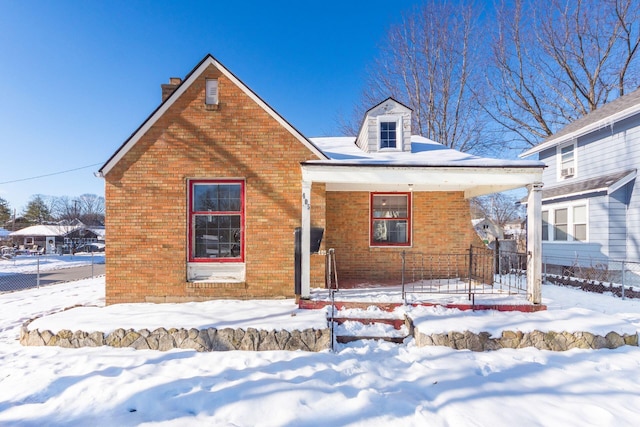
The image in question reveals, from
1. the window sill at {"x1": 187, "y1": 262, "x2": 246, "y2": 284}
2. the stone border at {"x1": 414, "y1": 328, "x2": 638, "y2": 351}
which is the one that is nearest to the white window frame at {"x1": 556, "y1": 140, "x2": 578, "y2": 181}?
the stone border at {"x1": 414, "y1": 328, "x2": 638, "y2": 351}

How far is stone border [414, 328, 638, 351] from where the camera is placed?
488cm

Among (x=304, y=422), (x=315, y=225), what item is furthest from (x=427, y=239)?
(x=304, y=422)

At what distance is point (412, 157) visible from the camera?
807cm

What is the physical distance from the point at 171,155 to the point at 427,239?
294 inches

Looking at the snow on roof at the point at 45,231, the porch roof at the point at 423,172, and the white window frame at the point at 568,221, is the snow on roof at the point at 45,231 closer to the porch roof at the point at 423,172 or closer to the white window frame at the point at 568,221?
the porch roof at the point at 423,172

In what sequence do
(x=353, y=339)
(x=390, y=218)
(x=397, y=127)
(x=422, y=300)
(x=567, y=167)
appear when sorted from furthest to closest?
(x=567, y=167), (x=390, y=218), (x=397, y=127), (x=422, y=300), (x=353, y=339)

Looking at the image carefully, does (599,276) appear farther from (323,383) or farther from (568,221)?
(323,383)

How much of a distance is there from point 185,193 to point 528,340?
746 centimetres

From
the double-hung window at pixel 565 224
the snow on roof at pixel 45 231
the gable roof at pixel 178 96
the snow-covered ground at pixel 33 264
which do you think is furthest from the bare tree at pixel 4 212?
the double-hung window at pixel 565 224

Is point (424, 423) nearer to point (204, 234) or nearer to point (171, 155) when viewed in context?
point (204, 234)

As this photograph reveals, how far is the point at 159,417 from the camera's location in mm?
3244

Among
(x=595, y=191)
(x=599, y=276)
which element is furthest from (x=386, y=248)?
(x=595, y=191)

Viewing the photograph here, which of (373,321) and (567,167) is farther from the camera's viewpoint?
(567,167)

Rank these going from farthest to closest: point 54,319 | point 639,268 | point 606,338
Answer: point 639,268
point 54,319
point 606,338
